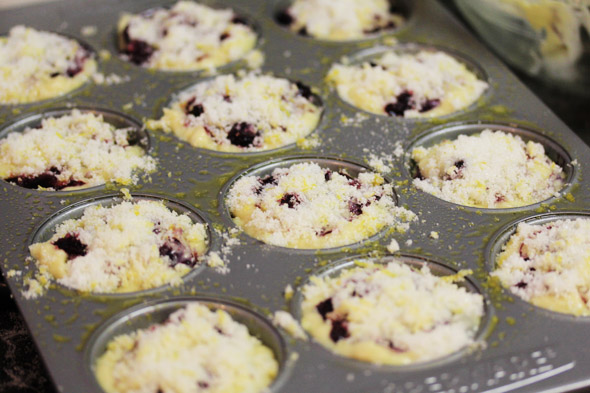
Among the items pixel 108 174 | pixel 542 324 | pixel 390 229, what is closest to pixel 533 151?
pixel 390 229

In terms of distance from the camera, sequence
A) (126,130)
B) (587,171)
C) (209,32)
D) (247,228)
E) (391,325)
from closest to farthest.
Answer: (391,325)
(247,228)
(587,171)
(126,130)
(209,32)

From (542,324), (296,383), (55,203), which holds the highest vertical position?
(542,324)

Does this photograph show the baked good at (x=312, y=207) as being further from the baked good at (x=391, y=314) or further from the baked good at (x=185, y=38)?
the baked good at (x=185, y=38)

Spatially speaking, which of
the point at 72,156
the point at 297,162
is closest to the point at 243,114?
the point at 297,162

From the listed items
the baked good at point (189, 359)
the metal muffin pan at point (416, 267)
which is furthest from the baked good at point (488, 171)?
the baked good at point (189, 359)

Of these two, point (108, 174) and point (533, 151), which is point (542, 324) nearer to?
point (533, 151)

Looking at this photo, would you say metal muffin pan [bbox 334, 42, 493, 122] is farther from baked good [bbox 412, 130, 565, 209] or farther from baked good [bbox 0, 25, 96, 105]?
baked good [bbox 0, 25, 96, 105]
